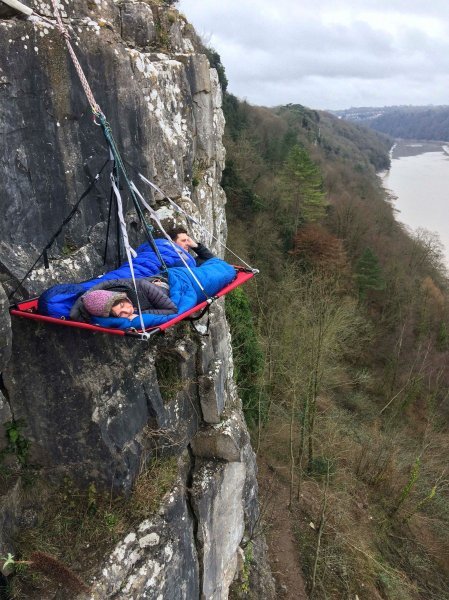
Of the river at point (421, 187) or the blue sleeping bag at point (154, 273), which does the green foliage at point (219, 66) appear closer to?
the river at point (421, 187)

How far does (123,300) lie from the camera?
4473 millimetres

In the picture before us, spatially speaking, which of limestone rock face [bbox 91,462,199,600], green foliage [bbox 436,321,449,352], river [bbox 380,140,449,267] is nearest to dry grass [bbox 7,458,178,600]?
limestone rock face [bbox 91,462,199,600]

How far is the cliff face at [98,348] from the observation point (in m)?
4.61

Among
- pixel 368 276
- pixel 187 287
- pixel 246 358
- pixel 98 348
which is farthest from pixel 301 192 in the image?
pixel 98 348

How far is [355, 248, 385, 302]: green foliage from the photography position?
2562 centimetres

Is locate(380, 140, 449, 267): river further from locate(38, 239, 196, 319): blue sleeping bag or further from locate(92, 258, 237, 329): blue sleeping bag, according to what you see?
locate(38, 239, 196, 319): blue sleeping bag

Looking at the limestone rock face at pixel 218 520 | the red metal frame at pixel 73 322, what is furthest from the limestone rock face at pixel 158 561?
the red metal frame at pixel 73 322

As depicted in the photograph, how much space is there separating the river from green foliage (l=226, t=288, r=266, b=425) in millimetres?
36098

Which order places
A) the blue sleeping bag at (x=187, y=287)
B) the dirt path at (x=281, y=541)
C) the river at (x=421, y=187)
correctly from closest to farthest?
the blue sleeping bag at (x=187, y=287) < the dirt path at (x=281, y=541) < the river at (x=421, y=187)

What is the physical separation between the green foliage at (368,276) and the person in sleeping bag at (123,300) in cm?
2232

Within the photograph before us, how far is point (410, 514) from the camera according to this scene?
14039 mm

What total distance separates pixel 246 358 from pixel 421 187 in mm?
73696

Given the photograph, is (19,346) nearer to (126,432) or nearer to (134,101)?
(126,432)

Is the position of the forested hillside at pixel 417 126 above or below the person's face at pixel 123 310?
above
